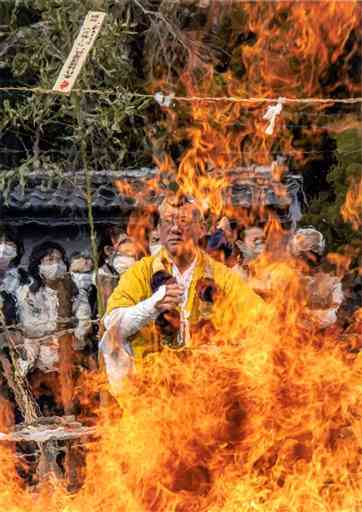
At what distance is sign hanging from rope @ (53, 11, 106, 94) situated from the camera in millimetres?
6492

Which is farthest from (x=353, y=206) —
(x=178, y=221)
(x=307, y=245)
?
(x=178, y=221)

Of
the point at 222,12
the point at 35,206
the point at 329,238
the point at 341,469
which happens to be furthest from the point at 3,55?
the point at 341,469

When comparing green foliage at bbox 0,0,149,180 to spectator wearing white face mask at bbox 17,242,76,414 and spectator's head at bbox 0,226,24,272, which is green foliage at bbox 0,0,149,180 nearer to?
spectator's head at bbox 0,226,24,272

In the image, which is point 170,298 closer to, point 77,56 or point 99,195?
point 77,56

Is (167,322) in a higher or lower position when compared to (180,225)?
lower

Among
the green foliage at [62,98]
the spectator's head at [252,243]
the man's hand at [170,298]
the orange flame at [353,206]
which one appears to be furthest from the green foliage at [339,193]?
the man's hand at [170,298]

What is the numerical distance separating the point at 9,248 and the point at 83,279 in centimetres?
71

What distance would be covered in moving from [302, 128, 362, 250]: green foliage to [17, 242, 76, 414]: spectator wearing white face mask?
2898 millimetres

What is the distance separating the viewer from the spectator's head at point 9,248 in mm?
8094

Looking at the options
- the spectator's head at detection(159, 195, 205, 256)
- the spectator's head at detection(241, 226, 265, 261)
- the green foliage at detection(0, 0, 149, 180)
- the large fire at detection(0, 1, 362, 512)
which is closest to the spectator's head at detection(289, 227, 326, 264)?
the large fire at detection(0, 1, 362, 512)

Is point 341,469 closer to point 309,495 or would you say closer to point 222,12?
point 309,495

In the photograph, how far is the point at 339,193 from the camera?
9.80 m

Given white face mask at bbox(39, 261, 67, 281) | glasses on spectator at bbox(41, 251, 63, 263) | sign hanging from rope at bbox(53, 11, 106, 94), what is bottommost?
white face mask at bbox(39, 261, 67, 281)

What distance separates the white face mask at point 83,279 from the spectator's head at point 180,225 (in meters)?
2.33
